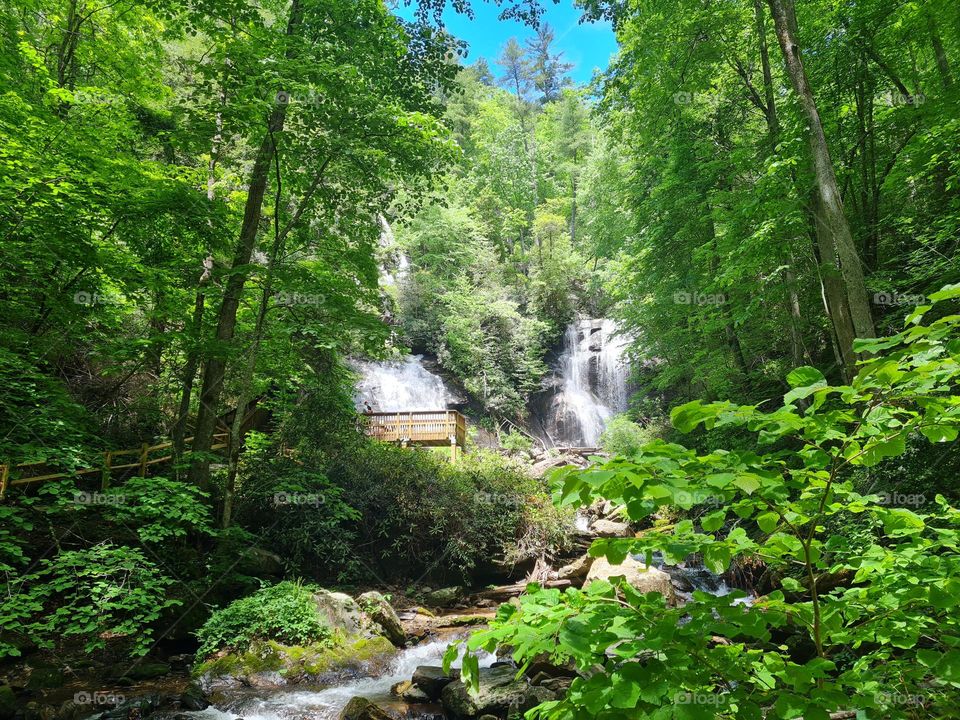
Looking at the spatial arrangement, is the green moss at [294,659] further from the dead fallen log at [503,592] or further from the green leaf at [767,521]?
the green leaf at [767,521]

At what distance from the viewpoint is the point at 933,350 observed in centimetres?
142

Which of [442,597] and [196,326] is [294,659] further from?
[196,326]

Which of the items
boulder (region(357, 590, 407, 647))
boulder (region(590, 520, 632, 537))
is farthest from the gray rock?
boulder (region(590, 520, 632, 537))

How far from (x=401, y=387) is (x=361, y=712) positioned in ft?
53.3

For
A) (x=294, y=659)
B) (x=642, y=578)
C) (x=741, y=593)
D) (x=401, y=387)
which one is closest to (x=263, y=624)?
(x=294, y=659)

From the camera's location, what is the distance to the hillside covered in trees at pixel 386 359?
158cm

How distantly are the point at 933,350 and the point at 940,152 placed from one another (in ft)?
26.9

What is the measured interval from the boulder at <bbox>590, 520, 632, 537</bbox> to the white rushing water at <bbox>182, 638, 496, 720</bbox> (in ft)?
17.7

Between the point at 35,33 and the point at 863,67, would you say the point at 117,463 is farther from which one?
the point at 863,67

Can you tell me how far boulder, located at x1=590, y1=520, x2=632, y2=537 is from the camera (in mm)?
11875

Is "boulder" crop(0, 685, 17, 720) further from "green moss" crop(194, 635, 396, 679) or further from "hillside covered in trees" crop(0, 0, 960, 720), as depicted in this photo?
"green moss" crop(194, 635, 396, 679)

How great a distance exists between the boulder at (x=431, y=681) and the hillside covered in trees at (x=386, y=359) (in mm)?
52

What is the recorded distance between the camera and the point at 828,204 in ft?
20.6

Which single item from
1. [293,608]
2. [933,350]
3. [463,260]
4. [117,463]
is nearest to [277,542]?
[293,608]
